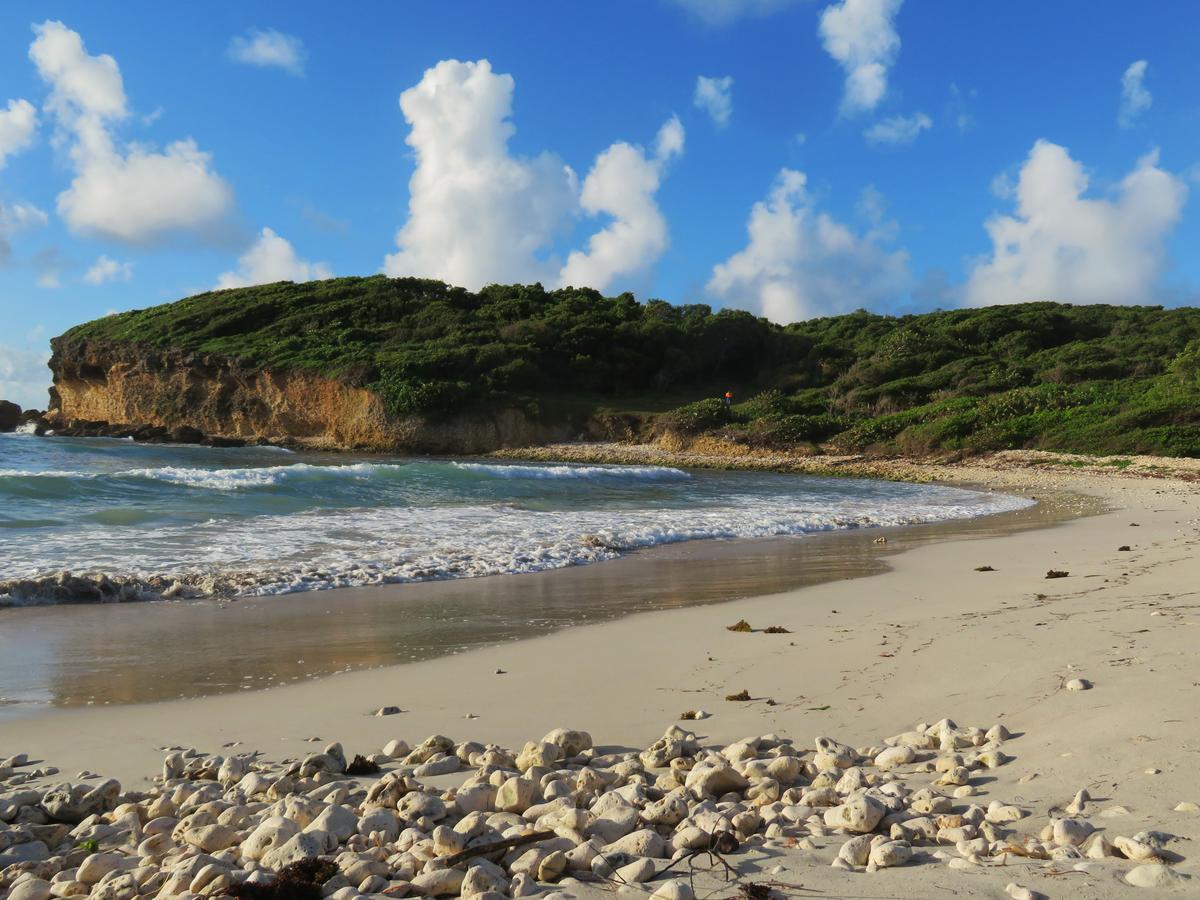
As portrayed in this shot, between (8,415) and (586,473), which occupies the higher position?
(8,415)

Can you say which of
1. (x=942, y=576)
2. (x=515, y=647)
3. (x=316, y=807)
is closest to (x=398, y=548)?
(x=515, y=647)

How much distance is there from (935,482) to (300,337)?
3454 cm

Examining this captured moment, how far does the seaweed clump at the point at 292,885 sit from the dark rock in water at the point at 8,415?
66.3 metres

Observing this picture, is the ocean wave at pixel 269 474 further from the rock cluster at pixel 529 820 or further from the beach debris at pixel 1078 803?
the beach debris at pixel 1078 803

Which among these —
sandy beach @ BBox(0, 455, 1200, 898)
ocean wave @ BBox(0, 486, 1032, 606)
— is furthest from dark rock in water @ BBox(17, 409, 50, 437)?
sandy beach @ BBox(0, 455, 1200, 898)

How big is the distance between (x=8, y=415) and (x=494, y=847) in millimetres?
66977

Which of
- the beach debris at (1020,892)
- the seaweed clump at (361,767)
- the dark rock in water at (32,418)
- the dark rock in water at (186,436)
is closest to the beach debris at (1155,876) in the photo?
the beach debris at (1020,892)

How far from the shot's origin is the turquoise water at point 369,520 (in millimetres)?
8578

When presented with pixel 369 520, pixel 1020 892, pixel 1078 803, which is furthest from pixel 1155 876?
pixel 369 520

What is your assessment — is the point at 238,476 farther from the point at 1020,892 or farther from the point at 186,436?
the point at 186,436

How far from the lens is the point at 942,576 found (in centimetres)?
838

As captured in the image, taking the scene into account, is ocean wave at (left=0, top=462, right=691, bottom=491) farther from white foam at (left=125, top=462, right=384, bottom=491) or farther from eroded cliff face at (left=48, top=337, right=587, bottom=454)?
eroded cliff face at (left=48, top=337, right=587, bottom=454)

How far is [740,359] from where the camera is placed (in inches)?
2039

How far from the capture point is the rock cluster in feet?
7.73
